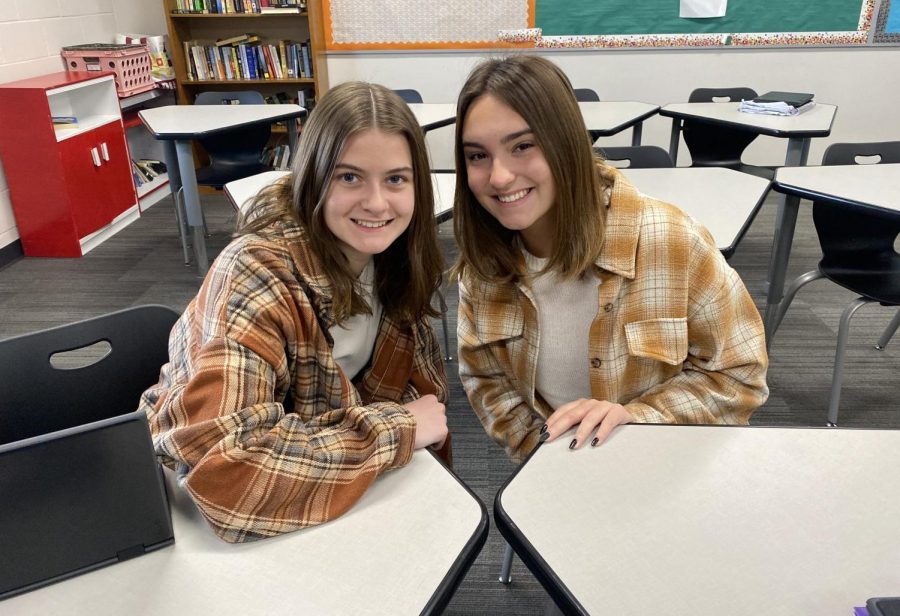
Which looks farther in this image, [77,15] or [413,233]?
[77,15]

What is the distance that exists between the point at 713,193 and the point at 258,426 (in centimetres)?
182

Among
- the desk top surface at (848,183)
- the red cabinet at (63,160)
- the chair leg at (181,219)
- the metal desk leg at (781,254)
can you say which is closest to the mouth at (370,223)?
the desk top surface at (848,183)

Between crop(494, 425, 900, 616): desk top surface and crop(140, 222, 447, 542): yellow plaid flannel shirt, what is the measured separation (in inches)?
8.7

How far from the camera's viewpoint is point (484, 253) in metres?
1.18

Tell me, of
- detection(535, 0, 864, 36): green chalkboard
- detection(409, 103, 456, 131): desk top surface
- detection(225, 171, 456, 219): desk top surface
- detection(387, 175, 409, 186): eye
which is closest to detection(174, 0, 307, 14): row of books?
detection(409, 103, 456, 131): desk top surface

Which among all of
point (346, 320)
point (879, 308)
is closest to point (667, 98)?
point (879, 308)

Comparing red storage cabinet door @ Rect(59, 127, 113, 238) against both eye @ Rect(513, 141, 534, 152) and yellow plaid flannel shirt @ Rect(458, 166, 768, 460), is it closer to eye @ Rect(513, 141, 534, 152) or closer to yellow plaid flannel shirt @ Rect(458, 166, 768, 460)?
yellow plaid flannel shirt @ Rect(458, 166, 768, 460)

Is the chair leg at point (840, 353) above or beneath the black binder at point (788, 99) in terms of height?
beneath

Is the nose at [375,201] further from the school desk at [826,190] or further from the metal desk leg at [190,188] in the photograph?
the metal desk leg at [190,188]

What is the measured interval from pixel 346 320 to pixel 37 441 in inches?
21.3

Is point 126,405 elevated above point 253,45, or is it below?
below

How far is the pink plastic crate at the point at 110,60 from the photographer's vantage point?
3990 mm

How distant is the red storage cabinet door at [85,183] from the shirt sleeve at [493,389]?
10.5 ft

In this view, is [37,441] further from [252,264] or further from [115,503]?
[252,264]
